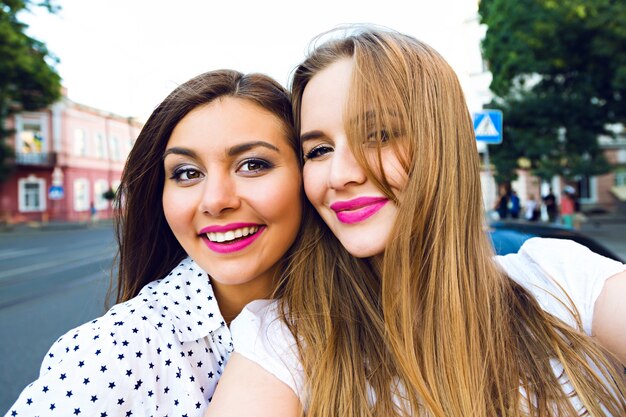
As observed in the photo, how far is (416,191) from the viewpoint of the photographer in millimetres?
1431

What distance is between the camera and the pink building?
3275 centimetres

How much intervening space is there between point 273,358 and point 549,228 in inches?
116

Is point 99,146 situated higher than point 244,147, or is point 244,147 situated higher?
point 99,146

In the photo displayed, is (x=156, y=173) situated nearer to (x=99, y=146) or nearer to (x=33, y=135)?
(x=33, y=135)

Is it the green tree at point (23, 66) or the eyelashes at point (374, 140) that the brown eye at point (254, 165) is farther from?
the green tree at point (23, 66)

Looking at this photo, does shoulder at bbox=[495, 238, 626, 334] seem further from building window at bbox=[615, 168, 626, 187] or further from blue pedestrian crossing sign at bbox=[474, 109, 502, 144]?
building window at bbox=[615, 168, 626, 187]

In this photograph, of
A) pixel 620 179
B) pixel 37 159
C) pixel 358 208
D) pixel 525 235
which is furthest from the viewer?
pixel 37 159

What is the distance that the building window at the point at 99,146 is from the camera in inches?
1508

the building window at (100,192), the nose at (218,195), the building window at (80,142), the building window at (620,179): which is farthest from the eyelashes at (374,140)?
the building window at (100,192)

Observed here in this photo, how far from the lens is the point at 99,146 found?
3884 centimetres

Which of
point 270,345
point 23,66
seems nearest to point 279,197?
point 270,345

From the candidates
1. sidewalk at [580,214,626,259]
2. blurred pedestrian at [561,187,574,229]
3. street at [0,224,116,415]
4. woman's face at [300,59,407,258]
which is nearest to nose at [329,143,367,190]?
woman's face at [300,59,407,258]

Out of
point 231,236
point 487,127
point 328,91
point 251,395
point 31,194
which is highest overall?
point 31,194

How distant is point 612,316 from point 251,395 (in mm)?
1110
